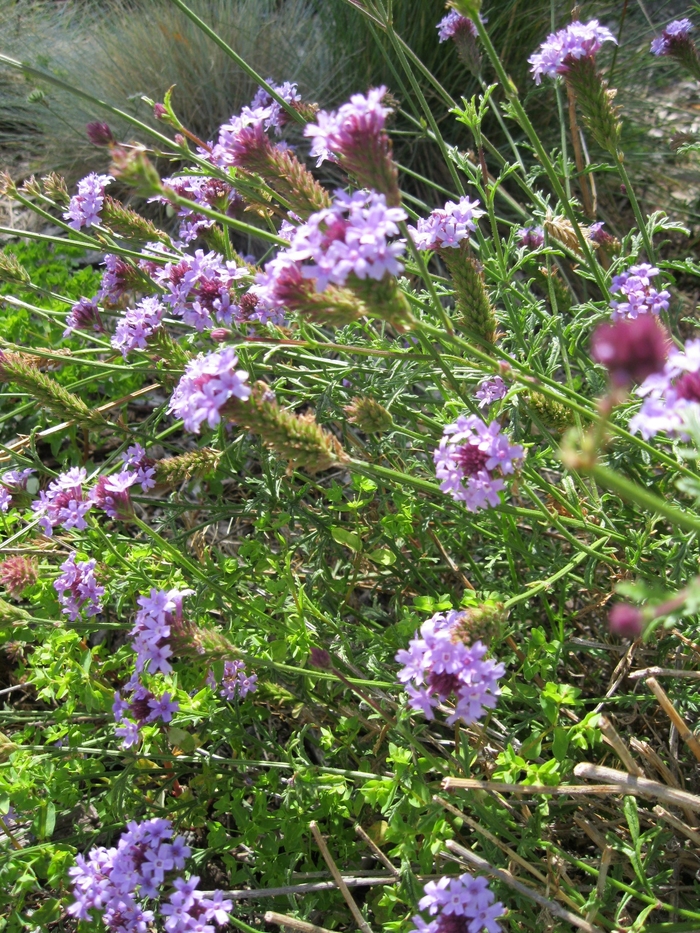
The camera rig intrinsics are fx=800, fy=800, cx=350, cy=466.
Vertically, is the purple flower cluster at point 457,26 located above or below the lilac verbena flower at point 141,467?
above

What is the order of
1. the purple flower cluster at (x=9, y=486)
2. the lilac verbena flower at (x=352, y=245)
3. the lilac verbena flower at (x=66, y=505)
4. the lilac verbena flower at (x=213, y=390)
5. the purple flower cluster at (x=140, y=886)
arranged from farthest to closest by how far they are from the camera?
the purple flower cluster at (x=9, y=486)
the lilac verbena flower at (x=66, y=505)
the purple flower cluster at (x=140, y=886)
the lilac verbena flower at (x=213, y=390)
the lilac verbena flower at (x=352, y=245)

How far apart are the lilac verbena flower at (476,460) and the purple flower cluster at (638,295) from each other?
66 cm

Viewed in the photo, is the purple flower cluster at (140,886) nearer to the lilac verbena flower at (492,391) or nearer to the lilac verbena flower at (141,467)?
the lilac verbena flower at (141,467)

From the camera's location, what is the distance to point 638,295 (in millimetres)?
2146

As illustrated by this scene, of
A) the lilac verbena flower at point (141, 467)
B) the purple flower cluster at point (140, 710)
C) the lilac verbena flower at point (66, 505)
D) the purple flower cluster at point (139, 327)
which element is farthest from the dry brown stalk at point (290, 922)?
the purple flower cluster at point (139, 327)

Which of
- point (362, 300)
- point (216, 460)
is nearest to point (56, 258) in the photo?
point (216, 460)

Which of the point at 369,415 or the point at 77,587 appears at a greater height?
the point at 369,415

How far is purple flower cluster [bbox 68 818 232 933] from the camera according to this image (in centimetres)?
188

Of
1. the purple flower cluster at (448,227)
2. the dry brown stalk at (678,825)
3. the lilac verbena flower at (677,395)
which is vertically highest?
the purple flower cluster at (448,227)

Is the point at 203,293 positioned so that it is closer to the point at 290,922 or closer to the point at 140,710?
the point at 140,710

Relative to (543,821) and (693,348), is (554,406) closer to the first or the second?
(693,348)

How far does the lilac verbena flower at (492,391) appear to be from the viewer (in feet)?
6.93

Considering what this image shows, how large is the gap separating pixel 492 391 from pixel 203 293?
0.89 meters

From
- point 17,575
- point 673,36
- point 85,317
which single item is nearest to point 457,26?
point 673,36
